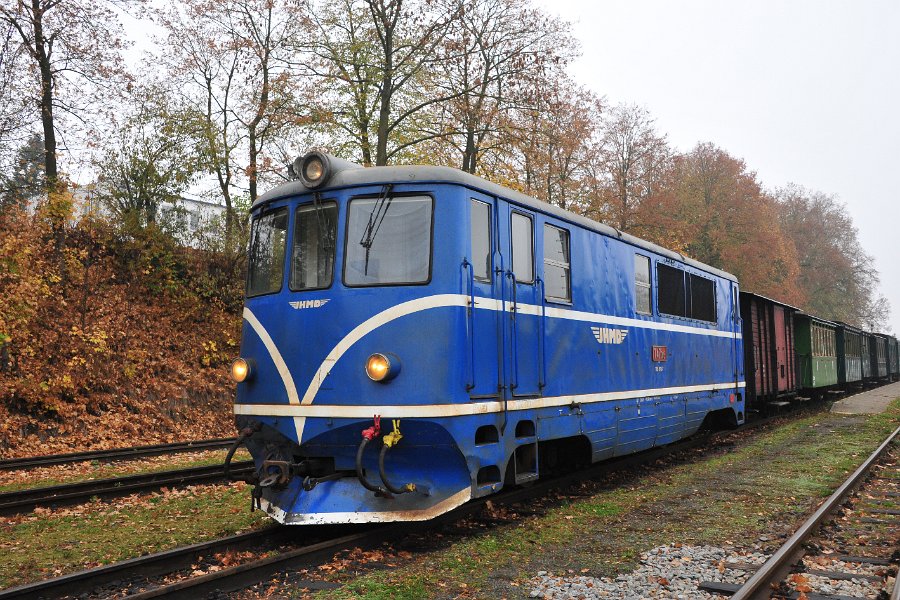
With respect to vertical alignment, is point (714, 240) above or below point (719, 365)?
above

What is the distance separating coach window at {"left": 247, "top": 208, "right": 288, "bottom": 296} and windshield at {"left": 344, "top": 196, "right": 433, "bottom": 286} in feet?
2.80

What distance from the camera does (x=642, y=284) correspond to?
10.8 metres

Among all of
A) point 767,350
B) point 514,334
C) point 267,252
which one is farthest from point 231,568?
point 767,350

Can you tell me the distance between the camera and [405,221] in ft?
22.4

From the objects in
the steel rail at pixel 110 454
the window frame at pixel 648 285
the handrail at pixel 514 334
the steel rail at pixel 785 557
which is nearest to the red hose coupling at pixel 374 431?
the handrail at pixel 514 334

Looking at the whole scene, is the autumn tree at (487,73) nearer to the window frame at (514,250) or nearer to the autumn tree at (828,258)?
the window frame at (514,250)

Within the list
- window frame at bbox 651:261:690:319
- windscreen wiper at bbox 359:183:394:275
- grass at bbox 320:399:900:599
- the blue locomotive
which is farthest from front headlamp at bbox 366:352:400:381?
window frame at bbox 651:261:690:319

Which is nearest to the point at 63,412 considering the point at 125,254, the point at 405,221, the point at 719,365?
the point at 125,254

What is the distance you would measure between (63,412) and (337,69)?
1097 cm

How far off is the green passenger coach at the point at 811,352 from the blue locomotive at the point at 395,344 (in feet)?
62.0

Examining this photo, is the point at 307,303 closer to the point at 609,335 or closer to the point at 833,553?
the point at 609,335

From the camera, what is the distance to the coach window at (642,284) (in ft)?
34.7

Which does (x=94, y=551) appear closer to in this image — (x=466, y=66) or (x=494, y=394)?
(x=494, y=394)

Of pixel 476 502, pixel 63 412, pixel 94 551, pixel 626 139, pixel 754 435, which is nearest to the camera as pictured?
pixel 94 551
